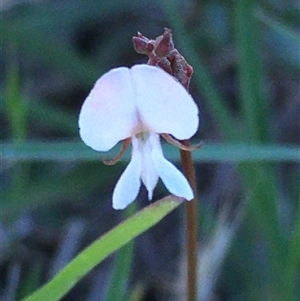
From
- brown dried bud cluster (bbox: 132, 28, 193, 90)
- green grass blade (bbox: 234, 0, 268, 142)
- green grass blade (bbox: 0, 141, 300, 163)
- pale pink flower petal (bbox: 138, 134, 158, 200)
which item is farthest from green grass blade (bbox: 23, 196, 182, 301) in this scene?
green grass blade (bbox: 234, 0, 268, 142)

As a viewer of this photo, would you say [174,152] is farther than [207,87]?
No

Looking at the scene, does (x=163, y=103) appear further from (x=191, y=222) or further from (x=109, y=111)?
(x=191, y=222)

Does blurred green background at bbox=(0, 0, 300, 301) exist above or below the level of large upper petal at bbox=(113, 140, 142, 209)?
below

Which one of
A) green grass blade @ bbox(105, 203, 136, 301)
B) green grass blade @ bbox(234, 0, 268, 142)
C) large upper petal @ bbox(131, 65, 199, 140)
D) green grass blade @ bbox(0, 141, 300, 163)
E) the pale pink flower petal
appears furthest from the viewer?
green grass blade @ bbox(234, 0, 268, 142)

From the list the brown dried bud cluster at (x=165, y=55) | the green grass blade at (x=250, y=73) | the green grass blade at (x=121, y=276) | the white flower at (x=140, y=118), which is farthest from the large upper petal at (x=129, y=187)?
the green grass blade at (x=250, y=73)

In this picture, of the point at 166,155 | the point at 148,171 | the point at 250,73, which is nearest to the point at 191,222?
the point at 148,171

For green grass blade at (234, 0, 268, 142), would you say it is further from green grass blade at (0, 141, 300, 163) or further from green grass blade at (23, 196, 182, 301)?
green grass blade at (23, 196, 182, 301)

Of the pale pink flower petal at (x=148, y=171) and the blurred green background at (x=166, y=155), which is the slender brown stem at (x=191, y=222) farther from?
the blurred green background at (x=166, y=155)
